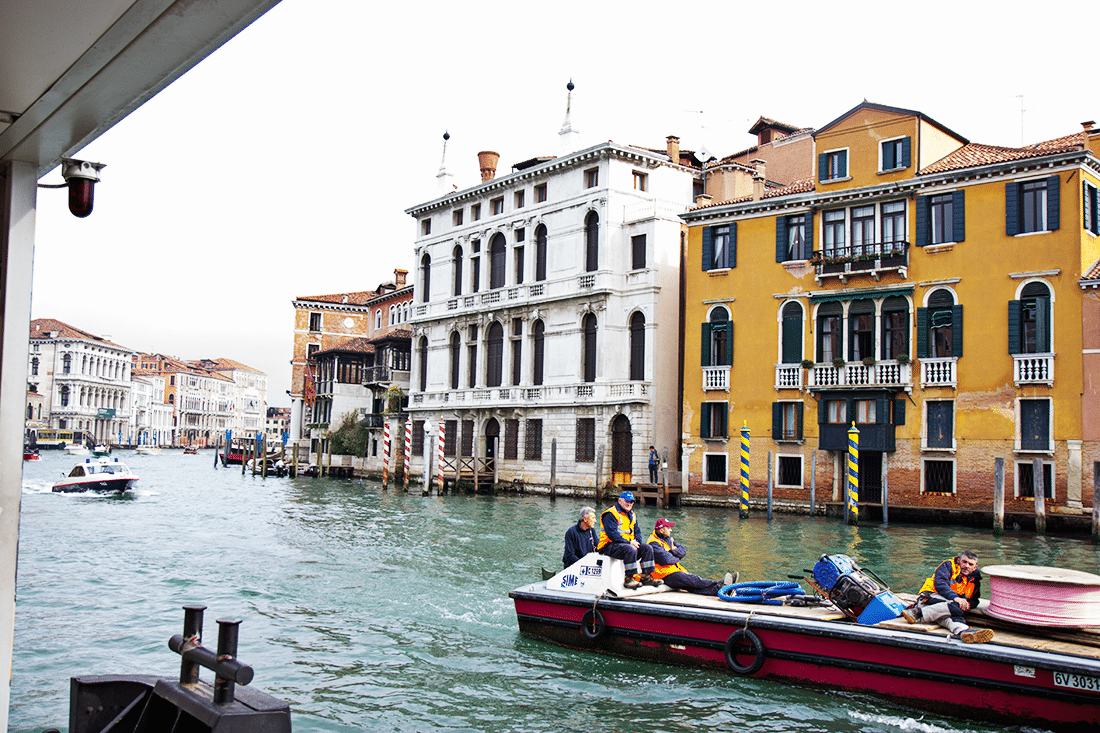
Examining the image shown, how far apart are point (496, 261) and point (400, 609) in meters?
25.1

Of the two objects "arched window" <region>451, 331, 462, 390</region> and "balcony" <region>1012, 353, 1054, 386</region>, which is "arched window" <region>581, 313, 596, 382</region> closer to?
"arched window" <region>451, 331, 462, 390</region>

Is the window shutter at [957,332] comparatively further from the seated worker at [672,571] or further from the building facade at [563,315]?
the seated worker at [672,571]

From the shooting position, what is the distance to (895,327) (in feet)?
75.7

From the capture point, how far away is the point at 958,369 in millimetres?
21766

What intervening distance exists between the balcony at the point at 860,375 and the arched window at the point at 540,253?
38.1ft

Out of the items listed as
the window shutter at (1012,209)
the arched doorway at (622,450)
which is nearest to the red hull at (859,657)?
the window shutter at (1012,209)

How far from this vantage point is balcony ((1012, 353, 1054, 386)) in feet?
67.0

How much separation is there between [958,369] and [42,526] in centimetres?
1968

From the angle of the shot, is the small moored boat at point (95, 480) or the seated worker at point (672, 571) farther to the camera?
the small moored boat at point (95, 480)

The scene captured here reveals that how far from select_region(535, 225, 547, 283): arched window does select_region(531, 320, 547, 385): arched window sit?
161cm

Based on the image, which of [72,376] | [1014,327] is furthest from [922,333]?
[72,376]

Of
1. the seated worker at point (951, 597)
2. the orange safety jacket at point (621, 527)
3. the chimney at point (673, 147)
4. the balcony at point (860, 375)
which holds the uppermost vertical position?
the chimney at point (673, 147)

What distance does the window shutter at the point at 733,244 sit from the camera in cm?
2616

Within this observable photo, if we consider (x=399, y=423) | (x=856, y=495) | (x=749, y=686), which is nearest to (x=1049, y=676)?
(x=749, y=686)
